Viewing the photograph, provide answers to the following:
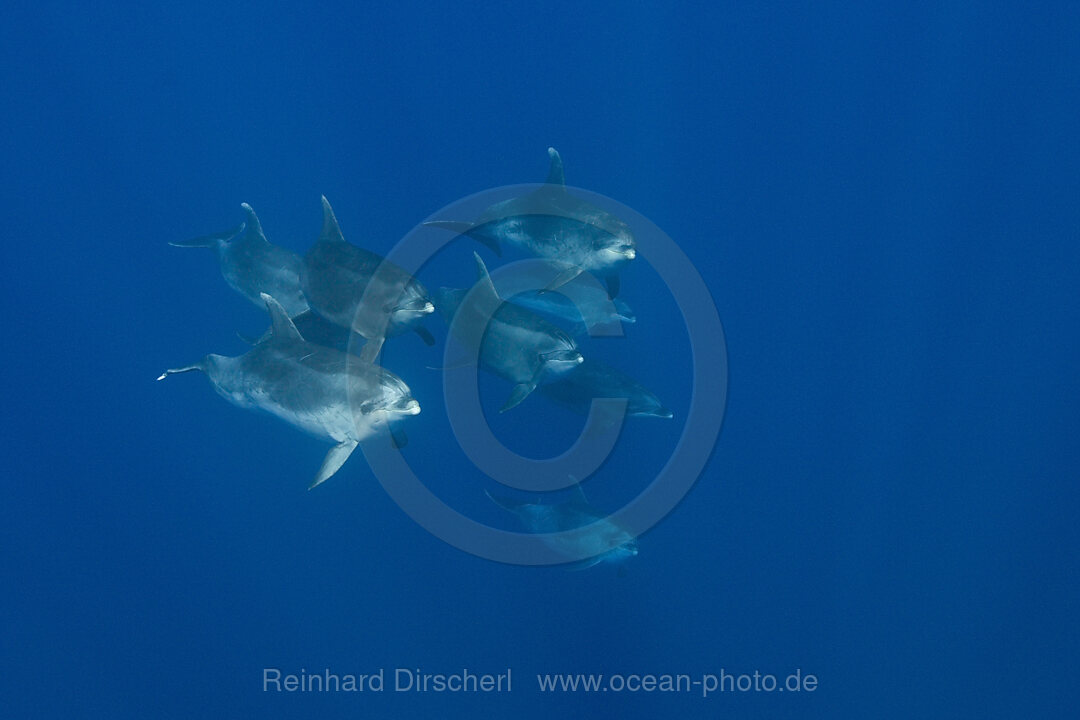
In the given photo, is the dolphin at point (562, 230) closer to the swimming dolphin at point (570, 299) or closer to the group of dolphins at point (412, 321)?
the group of dolphins at point (412, 321)

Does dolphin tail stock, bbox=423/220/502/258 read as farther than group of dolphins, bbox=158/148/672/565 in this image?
Yes

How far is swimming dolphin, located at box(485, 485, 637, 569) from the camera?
525 centimetres

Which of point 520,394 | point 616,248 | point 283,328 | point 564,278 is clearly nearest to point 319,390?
point 283,328

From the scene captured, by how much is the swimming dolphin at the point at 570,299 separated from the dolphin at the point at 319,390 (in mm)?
1625

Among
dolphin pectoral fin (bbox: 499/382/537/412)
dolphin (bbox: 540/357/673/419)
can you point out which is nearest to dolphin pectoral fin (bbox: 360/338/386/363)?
dolphin pectoral fin (bbox: 499/382/537/412)

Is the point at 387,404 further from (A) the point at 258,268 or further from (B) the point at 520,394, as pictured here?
(A) the point at 258,268

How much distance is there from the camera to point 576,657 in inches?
310

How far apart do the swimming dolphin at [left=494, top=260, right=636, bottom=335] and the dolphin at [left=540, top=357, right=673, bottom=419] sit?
413 mm

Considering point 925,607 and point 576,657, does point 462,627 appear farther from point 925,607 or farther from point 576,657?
point 925,607

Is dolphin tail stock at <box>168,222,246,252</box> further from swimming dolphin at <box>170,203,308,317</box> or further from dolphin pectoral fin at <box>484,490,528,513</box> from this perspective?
dolphin pectoral fin at <box>484,490,528,513</box>

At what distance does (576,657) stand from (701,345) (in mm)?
4315

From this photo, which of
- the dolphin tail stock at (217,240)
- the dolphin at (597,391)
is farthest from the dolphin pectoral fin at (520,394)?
the dolphin tail stock at (217,240)

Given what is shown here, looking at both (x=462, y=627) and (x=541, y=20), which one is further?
(x=541, y=20)

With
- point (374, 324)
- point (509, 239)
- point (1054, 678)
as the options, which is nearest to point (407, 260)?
point (509, 239)
